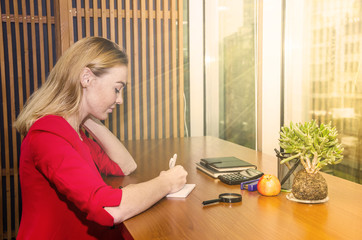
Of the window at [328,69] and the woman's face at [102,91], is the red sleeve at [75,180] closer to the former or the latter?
the woman's face at [102,91]

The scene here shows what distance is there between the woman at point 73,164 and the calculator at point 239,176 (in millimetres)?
229

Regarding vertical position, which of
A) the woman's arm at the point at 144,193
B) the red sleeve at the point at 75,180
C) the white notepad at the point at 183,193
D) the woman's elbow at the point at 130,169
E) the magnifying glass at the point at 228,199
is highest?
the red sleeve at the point at 75,180

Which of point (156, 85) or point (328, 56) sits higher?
point (328, 56)

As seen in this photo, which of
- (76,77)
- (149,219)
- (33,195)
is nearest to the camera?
(149,219)

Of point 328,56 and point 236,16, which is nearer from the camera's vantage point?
point 328,56

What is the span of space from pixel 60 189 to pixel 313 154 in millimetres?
860

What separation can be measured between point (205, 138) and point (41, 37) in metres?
1.76

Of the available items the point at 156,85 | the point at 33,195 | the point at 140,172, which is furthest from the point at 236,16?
the point at 33,195

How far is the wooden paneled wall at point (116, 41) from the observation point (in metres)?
3.26

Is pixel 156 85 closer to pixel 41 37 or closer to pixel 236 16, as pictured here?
pixel 236 16

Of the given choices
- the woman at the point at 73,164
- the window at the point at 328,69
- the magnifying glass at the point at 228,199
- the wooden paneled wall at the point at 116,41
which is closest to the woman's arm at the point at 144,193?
the woman at the point at 73,164

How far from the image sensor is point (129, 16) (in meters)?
3.28

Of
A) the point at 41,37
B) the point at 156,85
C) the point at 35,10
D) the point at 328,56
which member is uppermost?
the point at 35,10

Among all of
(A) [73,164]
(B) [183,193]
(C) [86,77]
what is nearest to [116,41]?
(C) [86,77]
